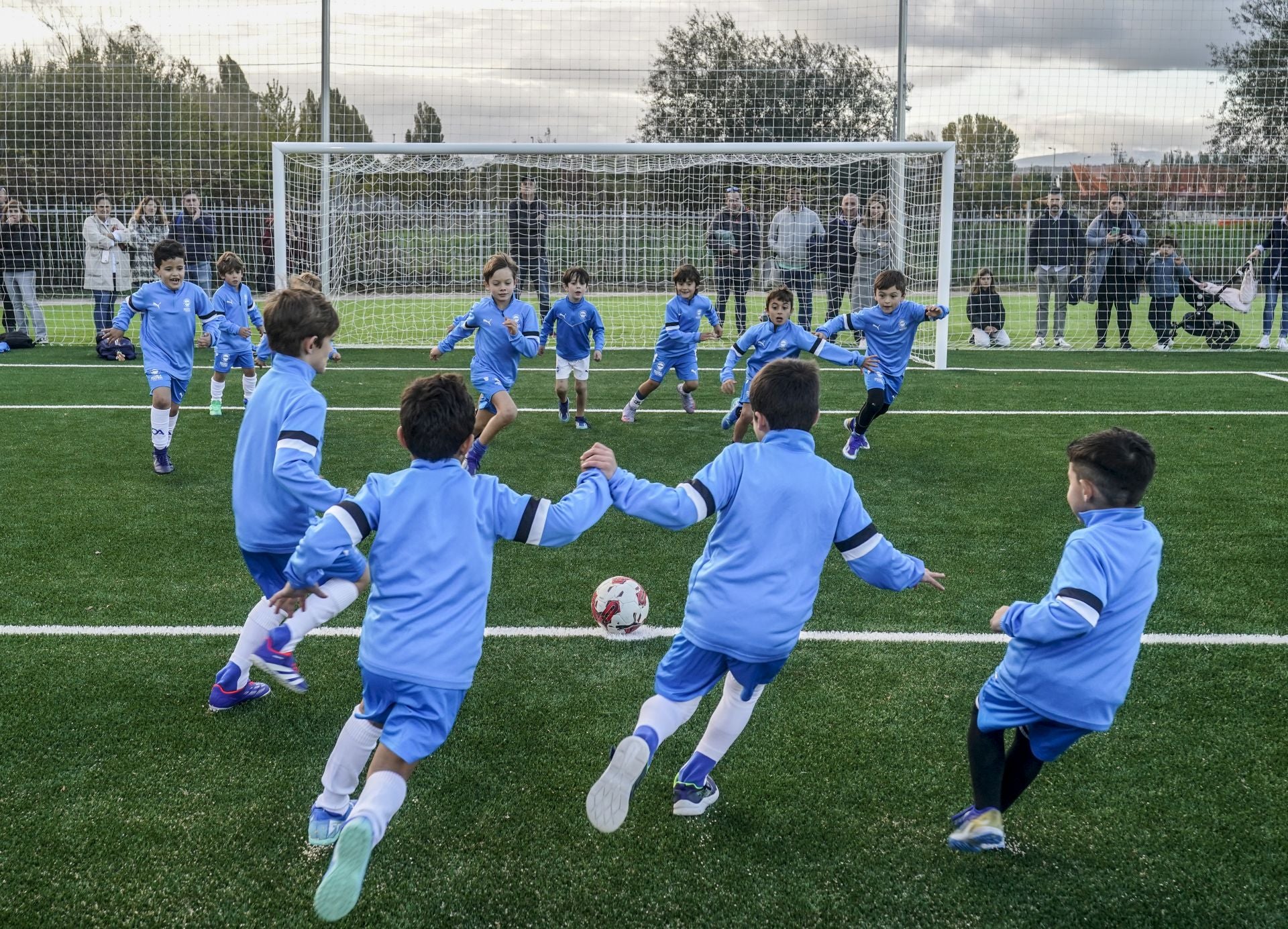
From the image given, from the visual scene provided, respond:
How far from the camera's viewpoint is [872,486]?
796 cm

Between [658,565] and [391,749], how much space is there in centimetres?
322

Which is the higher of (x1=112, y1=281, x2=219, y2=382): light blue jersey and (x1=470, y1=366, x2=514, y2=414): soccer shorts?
(x1=112, y1=281, x2=219, y2=382): light blue jersey

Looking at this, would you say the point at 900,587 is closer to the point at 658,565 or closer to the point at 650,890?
the point at 650,890

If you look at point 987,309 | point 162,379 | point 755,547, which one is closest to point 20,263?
point 162,379

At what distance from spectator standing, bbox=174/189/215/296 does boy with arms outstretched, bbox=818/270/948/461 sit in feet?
33.4

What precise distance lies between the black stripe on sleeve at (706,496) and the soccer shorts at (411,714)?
2.99 feet

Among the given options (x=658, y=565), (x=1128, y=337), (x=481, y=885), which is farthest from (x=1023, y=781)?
(x=1128, y=337)

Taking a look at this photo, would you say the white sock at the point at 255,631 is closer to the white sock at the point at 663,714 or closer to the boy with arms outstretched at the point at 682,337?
the white sock at the point at 663,714

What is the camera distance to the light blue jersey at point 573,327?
10.5 metres

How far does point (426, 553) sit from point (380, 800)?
2.22ft

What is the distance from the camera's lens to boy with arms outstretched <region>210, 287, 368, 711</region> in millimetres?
3859

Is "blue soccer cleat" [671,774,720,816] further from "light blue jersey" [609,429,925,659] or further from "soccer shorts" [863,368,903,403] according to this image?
"soccer shorts" [863,368,903,403]

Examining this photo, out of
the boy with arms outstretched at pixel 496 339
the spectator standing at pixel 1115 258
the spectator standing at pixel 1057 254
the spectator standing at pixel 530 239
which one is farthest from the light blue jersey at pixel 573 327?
the spectator standing at pixel 1115 258

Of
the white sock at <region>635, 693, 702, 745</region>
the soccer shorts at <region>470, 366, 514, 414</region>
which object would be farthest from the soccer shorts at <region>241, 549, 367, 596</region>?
the soccer shorts at <region>470, 366, 514, 414</region>
